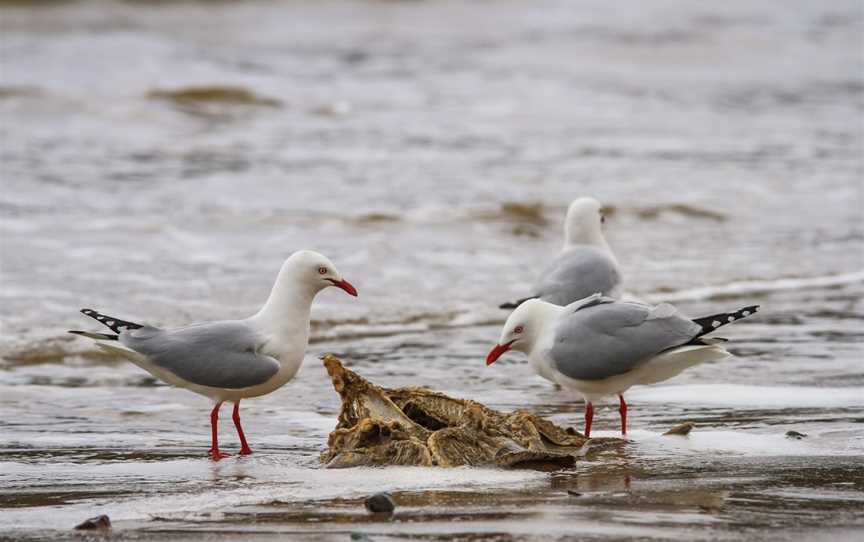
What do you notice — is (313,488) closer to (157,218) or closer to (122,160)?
(157,218)

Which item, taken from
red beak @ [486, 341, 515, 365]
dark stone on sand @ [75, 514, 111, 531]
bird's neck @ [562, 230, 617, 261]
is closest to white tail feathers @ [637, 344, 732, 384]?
red beak @ [486, 341, 515, 365]

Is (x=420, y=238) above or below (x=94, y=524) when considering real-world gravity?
above

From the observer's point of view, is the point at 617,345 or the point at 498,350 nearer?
the point at 617,345

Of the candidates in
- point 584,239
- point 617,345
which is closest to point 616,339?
point 617,345

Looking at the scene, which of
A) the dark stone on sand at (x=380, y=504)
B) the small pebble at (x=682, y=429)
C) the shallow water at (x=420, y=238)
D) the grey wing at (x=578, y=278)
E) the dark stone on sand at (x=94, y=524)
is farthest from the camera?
the grey wing at (x=578, y=278)

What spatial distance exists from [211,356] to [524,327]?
137 cm

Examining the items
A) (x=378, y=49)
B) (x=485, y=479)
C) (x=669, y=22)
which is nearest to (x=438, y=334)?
(x=485, y=479)

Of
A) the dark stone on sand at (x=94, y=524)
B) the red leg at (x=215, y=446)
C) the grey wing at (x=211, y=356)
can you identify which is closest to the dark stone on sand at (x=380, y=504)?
the dark stone on sand at (x=94, y=524)

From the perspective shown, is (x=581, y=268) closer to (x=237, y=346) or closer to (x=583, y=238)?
(x=583, y=238)

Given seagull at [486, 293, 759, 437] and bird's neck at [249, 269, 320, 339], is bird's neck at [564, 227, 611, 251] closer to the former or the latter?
seagull at [486, 293, 759, 437]

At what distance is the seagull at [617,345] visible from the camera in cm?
584

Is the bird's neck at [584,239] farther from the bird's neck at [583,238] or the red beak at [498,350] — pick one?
the red beak at [498,350]

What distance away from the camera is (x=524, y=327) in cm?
614

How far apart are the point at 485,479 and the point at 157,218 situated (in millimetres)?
7901
